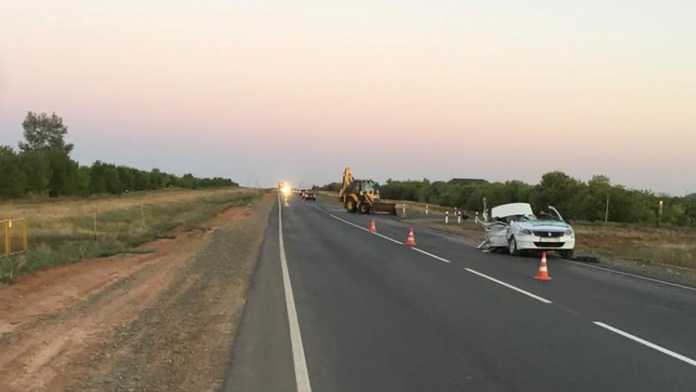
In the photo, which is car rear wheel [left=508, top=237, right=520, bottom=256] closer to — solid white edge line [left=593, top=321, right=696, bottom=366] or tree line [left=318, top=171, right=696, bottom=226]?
solid white edge line [left=593, top=321, right=696, bottom=366]

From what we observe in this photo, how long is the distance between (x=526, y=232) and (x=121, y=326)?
14020 mm

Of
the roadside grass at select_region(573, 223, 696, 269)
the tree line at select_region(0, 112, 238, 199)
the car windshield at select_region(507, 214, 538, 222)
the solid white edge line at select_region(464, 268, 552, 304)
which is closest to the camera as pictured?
the solid white edge line at select_region(464, 268, 552, 304)

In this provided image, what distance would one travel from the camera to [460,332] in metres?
8.09

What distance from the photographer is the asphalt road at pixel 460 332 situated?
6.02 m

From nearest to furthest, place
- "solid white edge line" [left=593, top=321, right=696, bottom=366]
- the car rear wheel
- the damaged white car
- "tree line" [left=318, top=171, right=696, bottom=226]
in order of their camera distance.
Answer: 1. "solid white edge line" [left=593, top=321, right=696, bottom=366]
2. the damaged white car
3. the car rear wheel
4. "tree line" [left=318, top=171, right=696, bottom=226]

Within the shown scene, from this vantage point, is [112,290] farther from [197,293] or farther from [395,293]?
[395,293]

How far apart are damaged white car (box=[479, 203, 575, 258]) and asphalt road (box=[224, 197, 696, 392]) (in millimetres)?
4108

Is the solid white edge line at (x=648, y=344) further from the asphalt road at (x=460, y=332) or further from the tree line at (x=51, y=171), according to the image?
the tree line at (x=51, y=171)

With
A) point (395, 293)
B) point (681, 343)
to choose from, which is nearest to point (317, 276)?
point (395, 293)

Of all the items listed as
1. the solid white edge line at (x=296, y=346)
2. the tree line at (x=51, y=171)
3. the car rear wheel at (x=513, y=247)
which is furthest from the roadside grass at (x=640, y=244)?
the tree line at (x=51, y=171)

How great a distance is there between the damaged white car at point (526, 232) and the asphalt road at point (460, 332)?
13.5 ft

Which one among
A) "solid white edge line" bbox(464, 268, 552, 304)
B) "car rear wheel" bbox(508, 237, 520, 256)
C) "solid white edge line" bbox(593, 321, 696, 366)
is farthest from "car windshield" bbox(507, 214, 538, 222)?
"solid white edge line" bbox(593, 321, 696, 366)

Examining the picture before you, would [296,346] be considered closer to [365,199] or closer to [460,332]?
[460,332]

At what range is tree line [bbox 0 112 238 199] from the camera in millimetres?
84062
